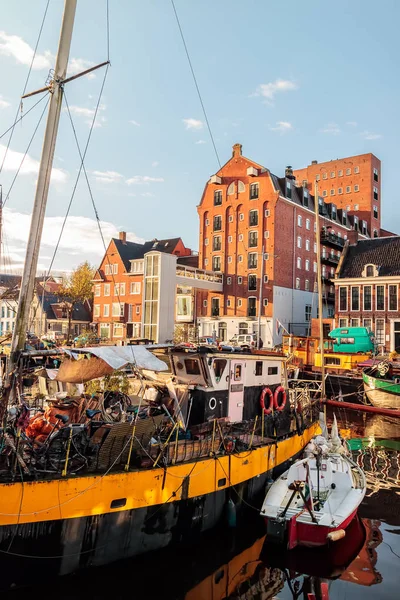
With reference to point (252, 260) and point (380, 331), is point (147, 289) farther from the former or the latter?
point (380, 331)

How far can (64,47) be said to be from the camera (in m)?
13.2

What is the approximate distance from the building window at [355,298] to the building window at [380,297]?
2021mm

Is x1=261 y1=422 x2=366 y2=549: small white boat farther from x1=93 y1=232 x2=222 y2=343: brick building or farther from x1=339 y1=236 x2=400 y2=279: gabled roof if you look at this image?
x1=339 y1=236 x2=400 y2=279: gabled roof

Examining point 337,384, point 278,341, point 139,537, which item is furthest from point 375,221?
point 139,537

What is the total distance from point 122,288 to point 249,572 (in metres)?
54.1

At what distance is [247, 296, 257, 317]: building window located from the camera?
55.1 metres

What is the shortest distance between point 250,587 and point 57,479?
5.34m

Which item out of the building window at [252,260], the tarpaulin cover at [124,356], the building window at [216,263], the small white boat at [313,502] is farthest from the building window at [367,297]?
the tarpaulin cover at [124,356]

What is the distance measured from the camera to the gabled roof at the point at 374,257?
50.3m

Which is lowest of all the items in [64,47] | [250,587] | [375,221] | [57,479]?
[250,587]

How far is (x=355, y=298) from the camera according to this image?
5141 cm

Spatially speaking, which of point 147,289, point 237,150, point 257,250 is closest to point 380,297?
point 257,250

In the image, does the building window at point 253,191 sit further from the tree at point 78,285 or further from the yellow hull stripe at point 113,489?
the yellow hull stripe at point 113,489

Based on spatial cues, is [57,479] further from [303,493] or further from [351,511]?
[351,511]
